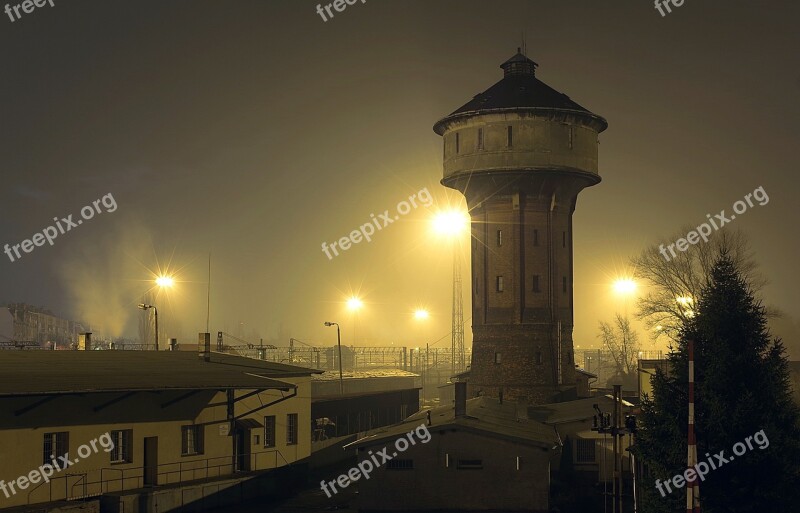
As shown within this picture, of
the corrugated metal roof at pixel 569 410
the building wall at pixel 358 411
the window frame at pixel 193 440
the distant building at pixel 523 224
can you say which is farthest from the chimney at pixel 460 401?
the distant building at pixel 523 224

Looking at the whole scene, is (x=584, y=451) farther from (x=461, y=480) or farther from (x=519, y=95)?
(x=519, y=95)

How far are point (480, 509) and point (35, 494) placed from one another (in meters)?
14.9

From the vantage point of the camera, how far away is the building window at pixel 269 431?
4222 cm

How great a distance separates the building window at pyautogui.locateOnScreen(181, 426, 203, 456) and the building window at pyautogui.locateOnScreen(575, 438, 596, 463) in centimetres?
1789

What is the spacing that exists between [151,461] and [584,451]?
20428 mm

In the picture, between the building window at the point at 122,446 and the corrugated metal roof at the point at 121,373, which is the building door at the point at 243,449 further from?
the building window at the point at 122,446

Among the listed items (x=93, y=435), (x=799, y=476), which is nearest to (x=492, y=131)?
(x=93, y=435)

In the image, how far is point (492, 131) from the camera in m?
56.3

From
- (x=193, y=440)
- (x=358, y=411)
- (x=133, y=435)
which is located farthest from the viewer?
(x=358, y=411)

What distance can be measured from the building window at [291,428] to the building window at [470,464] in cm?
988

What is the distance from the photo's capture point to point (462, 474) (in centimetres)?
3669

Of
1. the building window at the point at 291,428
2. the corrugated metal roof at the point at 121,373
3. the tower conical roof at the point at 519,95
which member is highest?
the tower conical roof at the point at 519,95

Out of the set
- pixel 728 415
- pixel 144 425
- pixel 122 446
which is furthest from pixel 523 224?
pixel 728 415

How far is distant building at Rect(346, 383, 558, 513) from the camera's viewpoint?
36.3 m
